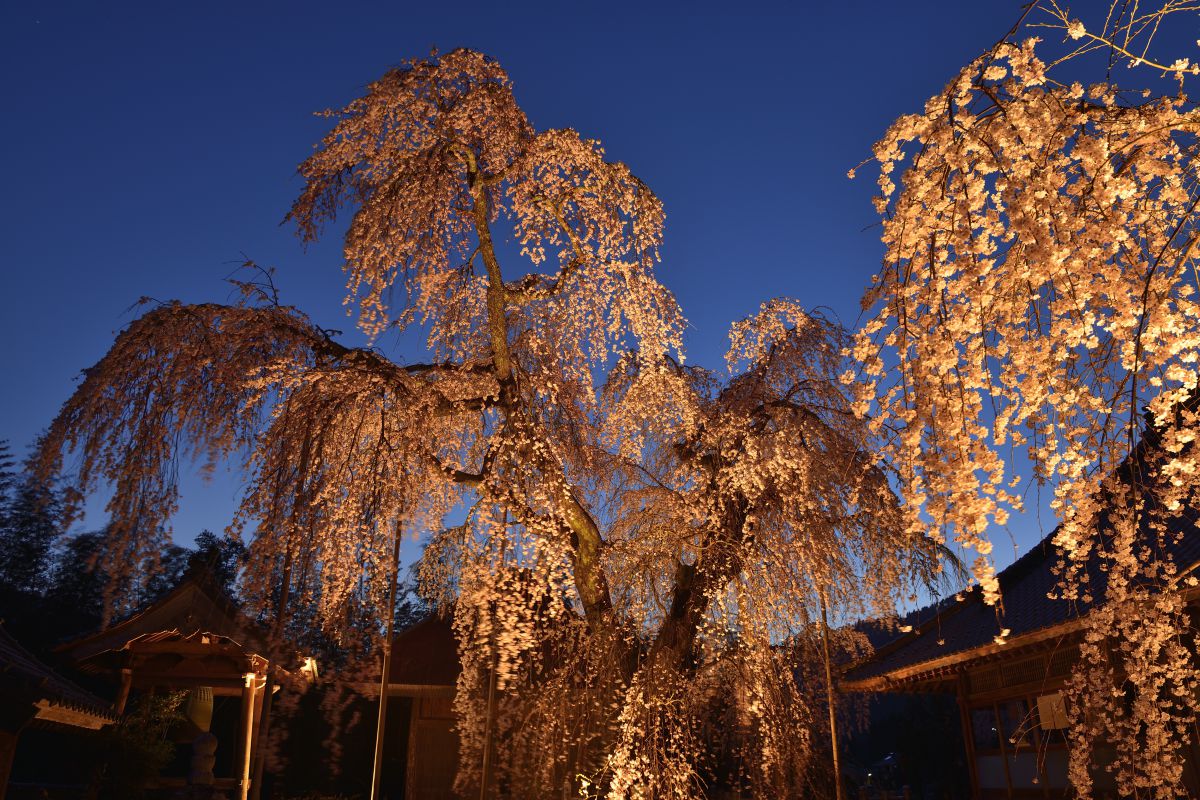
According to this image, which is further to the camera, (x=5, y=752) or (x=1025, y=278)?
(x=5, y=752)

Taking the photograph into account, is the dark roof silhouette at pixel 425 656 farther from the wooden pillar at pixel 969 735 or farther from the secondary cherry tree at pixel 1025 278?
the secondary cherry tree at pixel 1025 278

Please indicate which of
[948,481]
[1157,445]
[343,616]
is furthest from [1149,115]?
[343,616]

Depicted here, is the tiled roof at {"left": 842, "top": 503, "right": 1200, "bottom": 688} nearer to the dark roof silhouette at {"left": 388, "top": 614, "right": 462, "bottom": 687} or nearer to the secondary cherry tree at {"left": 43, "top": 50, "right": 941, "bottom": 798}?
the secondary cherry tree at {"left": 43, "top": 50, "right": 941, "bottom": 798}

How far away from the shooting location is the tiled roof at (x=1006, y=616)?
27.2ft

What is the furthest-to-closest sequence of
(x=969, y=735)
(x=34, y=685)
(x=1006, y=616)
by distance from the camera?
(x=969, y=735) < (x=1006, y=616) < (x=34, y=685)

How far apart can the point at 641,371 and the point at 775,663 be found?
3.70 m

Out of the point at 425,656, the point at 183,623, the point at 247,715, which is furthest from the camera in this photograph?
the point at 425,656

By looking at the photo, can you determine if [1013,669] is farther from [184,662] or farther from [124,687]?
[124,687]

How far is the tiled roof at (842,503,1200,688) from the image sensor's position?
830 cm

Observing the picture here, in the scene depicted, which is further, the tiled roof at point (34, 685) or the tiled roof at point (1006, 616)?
the tiled roof at point (1006, 616)

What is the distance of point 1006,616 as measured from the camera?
10.3 meters

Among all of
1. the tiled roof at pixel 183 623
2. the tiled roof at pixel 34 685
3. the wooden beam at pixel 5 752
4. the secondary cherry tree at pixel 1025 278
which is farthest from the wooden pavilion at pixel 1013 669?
the wooden beam at pixel 5 752

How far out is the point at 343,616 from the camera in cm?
752

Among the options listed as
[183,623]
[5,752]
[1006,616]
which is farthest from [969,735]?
[5,752]
